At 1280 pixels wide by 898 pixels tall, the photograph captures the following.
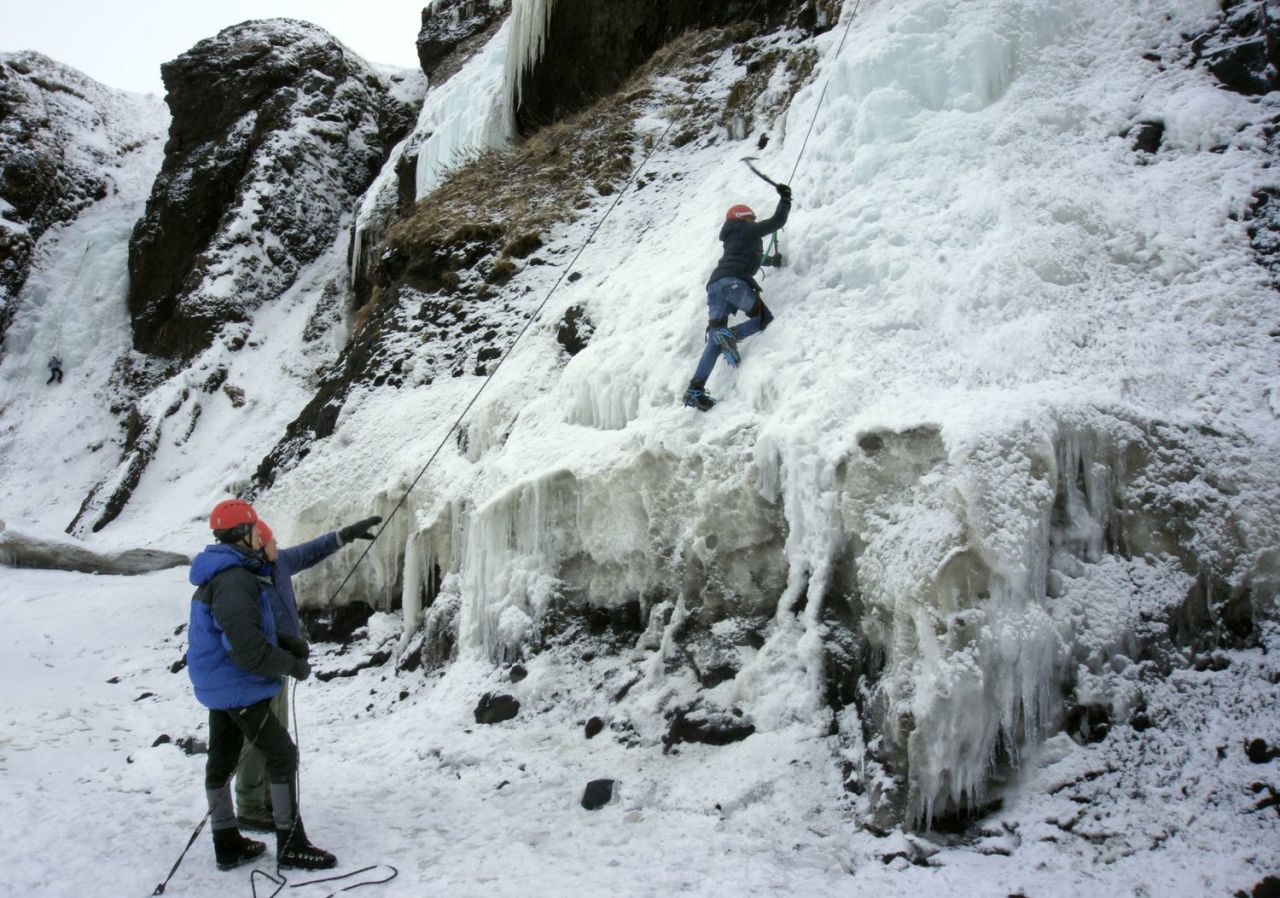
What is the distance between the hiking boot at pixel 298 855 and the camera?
3.83 meters

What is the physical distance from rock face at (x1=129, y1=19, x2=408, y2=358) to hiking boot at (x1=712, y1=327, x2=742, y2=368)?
41.5ft

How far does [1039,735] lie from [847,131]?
5184mm

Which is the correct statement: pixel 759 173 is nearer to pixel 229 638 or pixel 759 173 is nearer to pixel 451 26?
pixel 229 638

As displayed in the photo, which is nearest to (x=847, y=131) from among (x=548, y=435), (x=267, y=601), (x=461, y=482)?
(x=548, y=435)

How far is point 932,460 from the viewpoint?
446 centimetres

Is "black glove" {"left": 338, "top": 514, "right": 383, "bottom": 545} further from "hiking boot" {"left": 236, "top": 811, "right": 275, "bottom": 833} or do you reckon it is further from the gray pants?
"hiking boot" {"left": 236, "top": 811, "right": 275, "bottom": 833}

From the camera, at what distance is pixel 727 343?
582 centimetres

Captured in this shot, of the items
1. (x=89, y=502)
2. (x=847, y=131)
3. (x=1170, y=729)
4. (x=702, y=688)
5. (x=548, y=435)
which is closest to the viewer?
(x=1170, y=729)

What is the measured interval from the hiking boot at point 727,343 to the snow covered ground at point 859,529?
0.43ft

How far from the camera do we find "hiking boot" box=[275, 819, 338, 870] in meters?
3.83

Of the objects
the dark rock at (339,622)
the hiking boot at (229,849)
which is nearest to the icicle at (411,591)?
the dark rock at (339,622)

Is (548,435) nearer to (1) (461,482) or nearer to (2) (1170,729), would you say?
(1) (461,482)

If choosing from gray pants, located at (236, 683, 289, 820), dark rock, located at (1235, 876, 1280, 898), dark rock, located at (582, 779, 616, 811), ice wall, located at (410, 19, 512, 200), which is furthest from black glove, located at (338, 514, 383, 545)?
ice wall, located at (410, 19, 512, 200)

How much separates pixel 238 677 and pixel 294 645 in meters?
0.28
